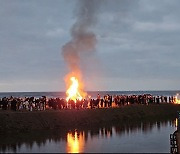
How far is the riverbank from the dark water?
2.05m

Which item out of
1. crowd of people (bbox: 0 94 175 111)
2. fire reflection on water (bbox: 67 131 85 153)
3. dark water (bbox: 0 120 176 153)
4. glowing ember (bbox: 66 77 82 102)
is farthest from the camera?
glowing ember (bbox: 66 77 82 102)

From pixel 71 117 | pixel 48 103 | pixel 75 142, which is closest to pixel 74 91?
pixel 48 103

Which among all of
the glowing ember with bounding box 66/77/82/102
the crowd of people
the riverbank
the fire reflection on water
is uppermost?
the glowing ember with bounding box 66/77/82/102

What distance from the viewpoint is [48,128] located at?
5131 centimetres

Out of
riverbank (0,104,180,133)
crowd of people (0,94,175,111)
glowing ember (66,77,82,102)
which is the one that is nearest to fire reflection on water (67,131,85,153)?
riverbank (0,104,180,133)

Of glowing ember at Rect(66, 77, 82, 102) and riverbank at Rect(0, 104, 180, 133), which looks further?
glowing ember at Rect(66, 77, 82, 102)

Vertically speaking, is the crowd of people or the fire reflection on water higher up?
the crowd of people

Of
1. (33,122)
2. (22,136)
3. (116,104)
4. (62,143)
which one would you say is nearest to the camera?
(62,143)

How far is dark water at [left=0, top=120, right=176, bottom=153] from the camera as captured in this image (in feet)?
121

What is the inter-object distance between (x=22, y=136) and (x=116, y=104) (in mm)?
26847

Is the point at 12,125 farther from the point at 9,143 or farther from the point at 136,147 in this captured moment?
the point at 136,147

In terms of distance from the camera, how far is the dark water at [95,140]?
121 feet

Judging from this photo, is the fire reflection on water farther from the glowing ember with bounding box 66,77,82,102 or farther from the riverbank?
the glowing ember with bounding box 66,77,82,102

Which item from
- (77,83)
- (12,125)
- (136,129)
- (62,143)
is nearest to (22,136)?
(12,125)
